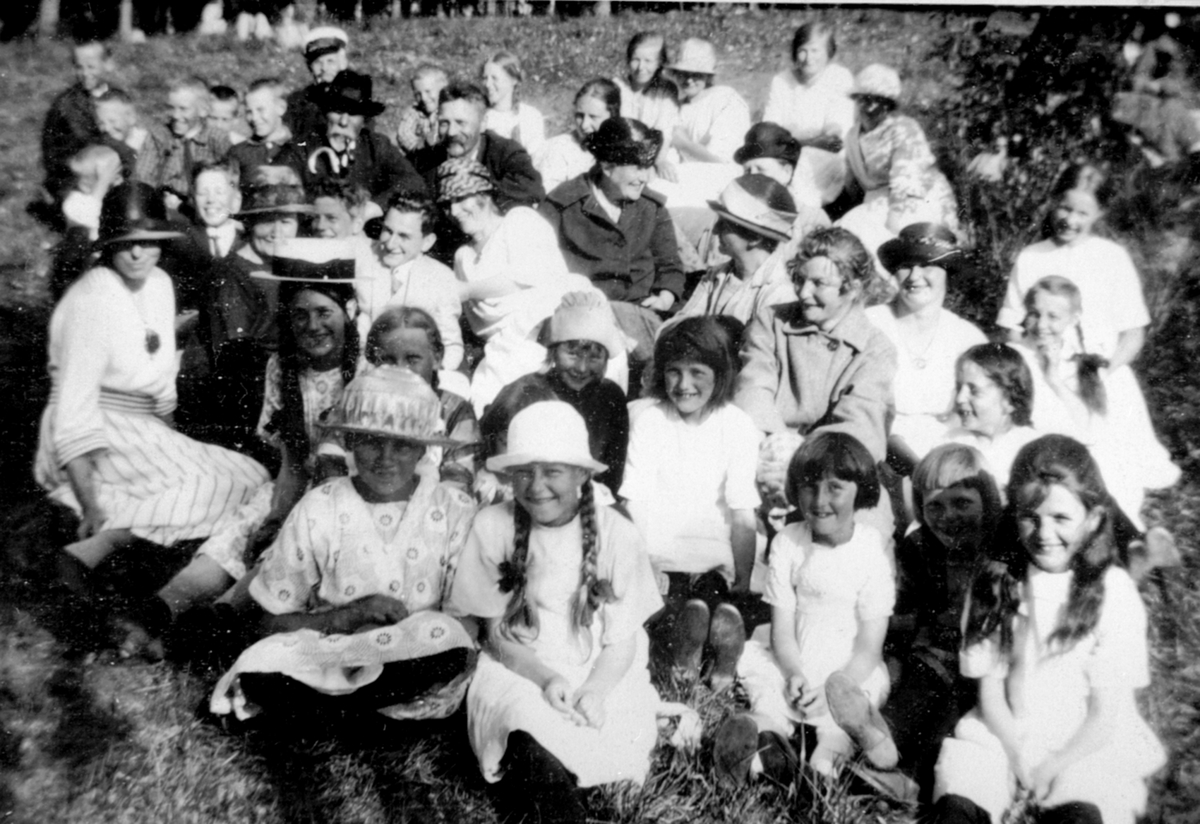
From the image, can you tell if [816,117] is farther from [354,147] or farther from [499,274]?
[354,147]

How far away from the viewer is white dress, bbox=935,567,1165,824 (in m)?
2.47

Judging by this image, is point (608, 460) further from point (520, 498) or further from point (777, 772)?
point (777, 772)

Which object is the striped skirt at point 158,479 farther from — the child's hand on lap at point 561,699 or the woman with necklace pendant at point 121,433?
the child's hand on lap at point 561,699

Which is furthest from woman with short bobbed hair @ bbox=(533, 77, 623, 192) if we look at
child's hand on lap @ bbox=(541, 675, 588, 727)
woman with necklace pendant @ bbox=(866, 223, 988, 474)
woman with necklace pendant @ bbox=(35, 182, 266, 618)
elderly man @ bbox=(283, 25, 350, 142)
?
child's hand on lap @ bbox=(541, 675, 588, 727)

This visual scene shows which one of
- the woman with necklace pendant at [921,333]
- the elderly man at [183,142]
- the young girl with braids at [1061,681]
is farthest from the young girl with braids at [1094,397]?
the elderly man at [183,142]

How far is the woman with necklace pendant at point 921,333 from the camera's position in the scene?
2754mm

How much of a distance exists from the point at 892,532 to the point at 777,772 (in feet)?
2.16

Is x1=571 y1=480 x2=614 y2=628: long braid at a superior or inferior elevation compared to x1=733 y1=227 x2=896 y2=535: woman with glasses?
inferior

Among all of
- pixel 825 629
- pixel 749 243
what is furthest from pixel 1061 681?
pixel 749 243

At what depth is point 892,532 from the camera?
8.75 feet

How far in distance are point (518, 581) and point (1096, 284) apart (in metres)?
1.76

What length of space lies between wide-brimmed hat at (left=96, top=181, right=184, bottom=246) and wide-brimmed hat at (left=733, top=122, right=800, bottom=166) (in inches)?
68.5

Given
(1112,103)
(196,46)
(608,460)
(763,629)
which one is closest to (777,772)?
(763,629)

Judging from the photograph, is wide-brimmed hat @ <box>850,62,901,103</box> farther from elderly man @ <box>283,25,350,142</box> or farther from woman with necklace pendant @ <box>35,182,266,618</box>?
woman with necklace pendant @ <box>35,182,266,618</box>
